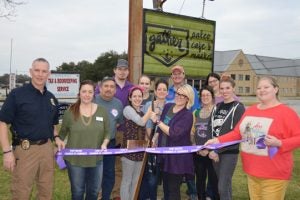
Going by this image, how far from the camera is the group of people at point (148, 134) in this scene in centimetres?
416

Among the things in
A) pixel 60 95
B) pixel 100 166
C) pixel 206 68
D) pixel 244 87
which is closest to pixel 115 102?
pixel 100 166

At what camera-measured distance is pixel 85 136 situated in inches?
190

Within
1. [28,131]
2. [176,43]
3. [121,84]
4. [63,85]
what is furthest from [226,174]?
[63,85]

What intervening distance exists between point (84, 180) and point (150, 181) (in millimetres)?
1202

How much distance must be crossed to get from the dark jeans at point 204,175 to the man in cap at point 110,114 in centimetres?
129

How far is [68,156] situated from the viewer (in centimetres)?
487

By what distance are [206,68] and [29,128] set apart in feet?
17.4

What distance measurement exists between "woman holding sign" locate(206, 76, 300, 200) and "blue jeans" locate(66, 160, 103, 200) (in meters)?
1.92

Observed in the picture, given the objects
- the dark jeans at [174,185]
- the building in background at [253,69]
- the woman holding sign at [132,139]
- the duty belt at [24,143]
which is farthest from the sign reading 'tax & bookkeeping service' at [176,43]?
the building in background at [253,69]

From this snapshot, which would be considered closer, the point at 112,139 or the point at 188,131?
the point at 188,131

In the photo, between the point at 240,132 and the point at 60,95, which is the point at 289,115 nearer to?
the point at 240,132

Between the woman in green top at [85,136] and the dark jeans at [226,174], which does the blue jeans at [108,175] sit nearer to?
the woman in green top at [85,136]

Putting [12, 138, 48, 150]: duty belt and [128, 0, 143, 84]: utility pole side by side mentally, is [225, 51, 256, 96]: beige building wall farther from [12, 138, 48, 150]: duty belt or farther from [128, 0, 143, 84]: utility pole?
[12, 138, 48, 150]: duty belt

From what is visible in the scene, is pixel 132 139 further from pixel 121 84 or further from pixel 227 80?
pixel 227 80
